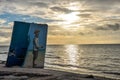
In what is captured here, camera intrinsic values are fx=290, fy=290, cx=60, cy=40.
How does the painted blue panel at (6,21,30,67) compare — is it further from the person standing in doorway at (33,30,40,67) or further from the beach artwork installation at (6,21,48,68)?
the person standing in doorway at (33,30,40,67)

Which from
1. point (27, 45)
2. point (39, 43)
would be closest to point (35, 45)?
point (39, 43)

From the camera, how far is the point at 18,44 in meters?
21.0

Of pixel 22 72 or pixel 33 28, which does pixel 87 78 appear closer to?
pixel 22 72

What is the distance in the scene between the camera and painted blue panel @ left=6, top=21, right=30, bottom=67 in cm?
2070

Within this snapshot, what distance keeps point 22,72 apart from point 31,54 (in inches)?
142

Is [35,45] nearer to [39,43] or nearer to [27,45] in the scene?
[39,43]

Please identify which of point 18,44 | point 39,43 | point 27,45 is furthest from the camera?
point 39,43

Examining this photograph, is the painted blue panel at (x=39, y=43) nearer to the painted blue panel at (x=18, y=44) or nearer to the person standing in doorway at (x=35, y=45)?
the person standing in doorway at (x=35, y=45)

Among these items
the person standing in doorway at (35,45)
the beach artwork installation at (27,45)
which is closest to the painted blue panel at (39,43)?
the beach artwork installation at (27,45)

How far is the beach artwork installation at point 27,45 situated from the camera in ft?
68.2

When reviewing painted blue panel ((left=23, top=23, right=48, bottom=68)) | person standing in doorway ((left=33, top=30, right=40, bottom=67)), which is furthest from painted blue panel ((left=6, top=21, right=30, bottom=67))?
person standing in doorway ((left=33, top=30, right=40, bottom=67))

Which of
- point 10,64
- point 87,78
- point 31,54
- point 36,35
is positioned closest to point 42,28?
point 36,35

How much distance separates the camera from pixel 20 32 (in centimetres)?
2078

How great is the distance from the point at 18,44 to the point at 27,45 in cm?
66
